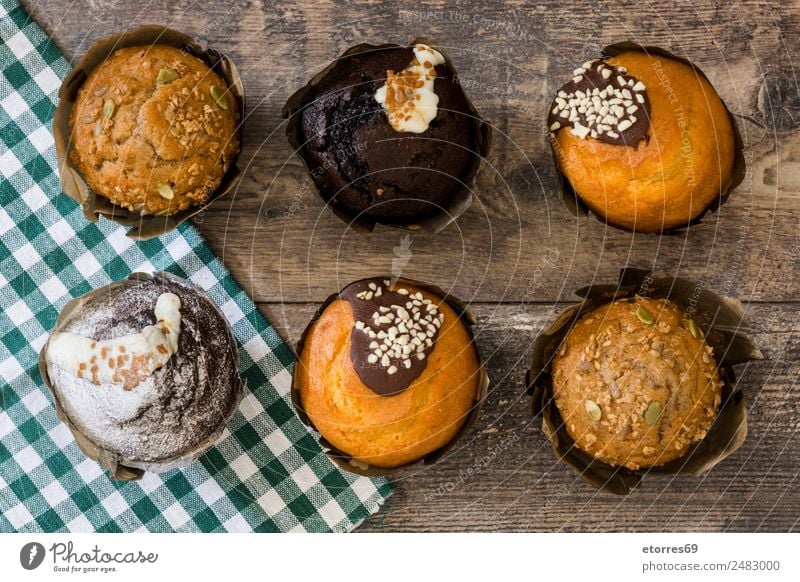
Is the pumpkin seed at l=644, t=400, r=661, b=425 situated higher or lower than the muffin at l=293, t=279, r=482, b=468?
lower

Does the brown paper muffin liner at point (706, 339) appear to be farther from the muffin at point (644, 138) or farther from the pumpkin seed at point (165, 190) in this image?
the pumpkin seed at point (165, 190)

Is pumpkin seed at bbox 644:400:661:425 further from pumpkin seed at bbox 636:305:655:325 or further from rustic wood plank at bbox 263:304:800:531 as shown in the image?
rustic wood plank at bbox 263:304:800:531

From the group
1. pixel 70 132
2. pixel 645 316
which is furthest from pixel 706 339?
pixel 70 132

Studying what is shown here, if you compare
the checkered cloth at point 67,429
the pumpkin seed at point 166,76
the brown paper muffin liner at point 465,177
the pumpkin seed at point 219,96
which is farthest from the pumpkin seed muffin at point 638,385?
the pumpkin seed at point 166,76

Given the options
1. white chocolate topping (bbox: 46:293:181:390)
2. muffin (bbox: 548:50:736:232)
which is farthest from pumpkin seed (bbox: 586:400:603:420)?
white chocolate topping (bbox: 46:293:181:390)
